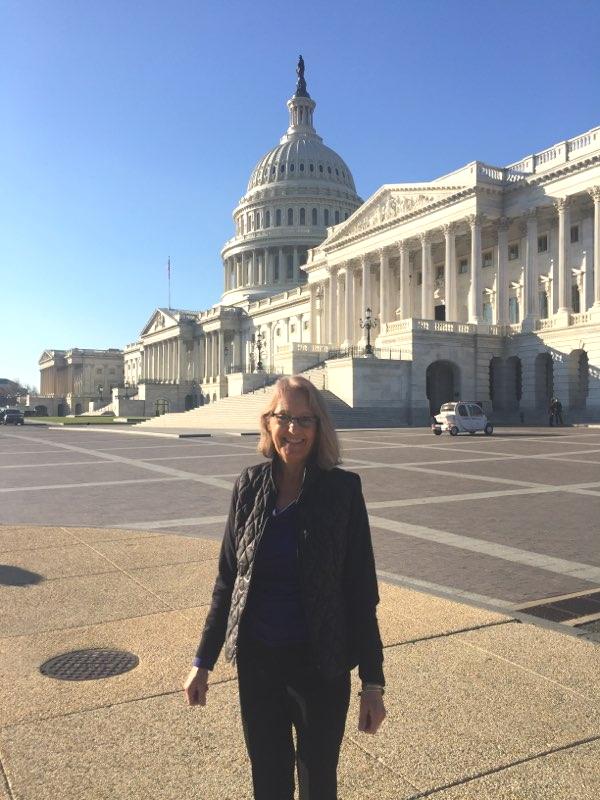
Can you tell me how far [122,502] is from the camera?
49.1 feet

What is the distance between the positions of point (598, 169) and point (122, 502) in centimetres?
4772

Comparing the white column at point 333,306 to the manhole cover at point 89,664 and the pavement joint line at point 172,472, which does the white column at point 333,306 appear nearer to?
the pavement joint line at point 172,472

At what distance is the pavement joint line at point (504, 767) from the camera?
376 centimetres

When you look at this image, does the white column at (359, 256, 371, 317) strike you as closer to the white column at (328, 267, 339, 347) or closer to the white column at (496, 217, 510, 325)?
the white column at (328, 267, 339, 347)

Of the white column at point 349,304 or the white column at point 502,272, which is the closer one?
the white column at point 502,272

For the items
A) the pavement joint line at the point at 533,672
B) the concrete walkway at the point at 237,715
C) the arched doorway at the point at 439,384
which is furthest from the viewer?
the arched doorway at the point at 439,384

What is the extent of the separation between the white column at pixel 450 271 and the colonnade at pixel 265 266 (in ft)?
220

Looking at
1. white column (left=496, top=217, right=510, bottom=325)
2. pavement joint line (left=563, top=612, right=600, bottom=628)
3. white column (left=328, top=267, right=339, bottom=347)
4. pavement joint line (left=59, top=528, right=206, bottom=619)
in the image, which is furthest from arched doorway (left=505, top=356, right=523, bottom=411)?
pavement joint line (left=563, top=612, right=600, bottom=628)

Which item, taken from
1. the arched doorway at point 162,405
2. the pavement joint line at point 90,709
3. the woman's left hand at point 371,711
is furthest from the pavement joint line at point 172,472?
the arched doorway at point 162,405

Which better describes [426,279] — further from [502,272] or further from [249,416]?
[249,416]

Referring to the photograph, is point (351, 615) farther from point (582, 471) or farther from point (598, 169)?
point (598, 169)

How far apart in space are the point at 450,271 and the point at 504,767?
61360mm

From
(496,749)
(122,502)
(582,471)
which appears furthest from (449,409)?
(496,749)

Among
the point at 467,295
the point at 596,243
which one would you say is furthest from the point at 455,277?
A: the point at 596,243
